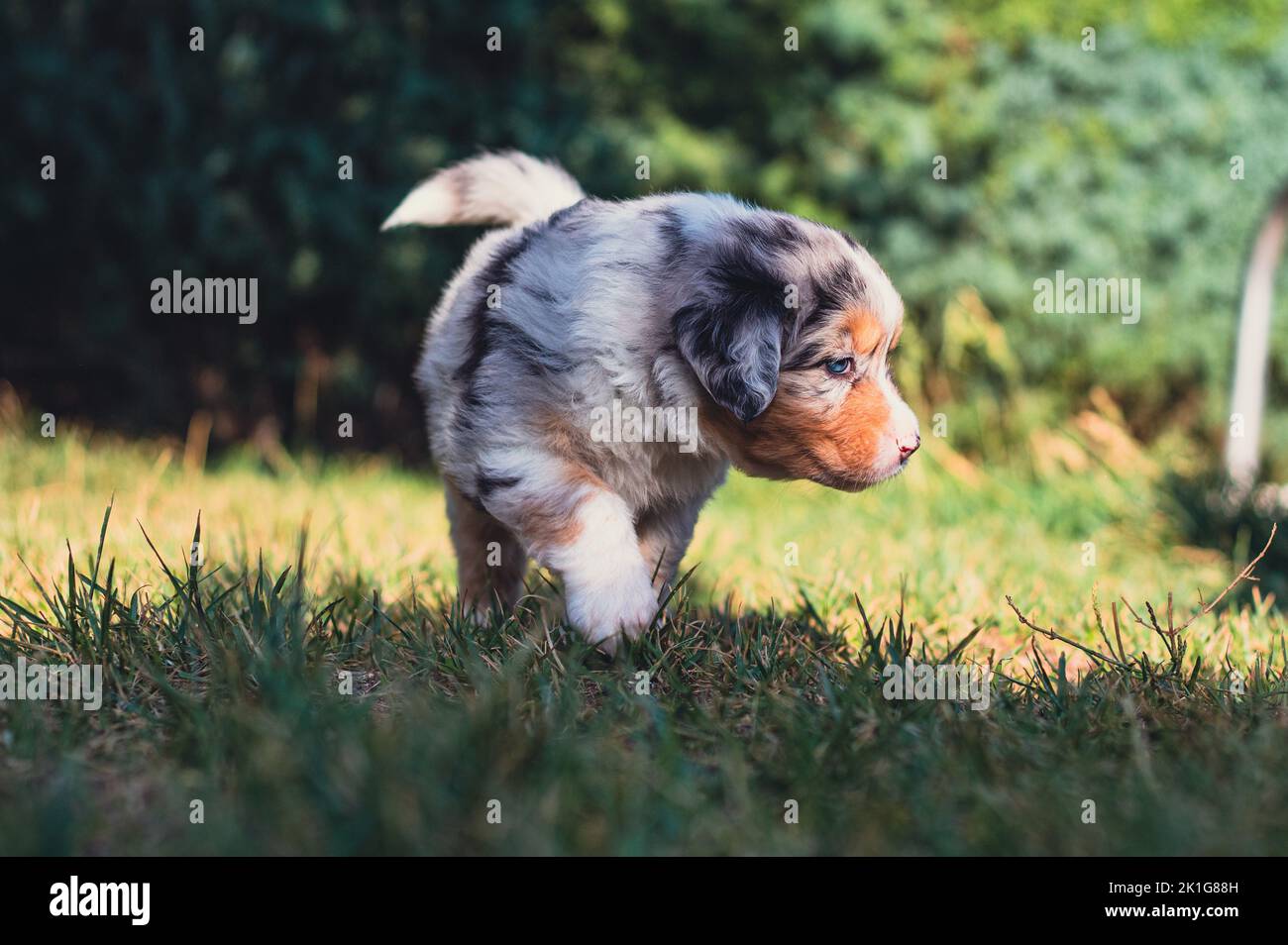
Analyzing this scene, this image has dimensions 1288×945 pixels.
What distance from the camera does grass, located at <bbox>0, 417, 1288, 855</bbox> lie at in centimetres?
178

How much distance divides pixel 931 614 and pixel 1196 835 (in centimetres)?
155

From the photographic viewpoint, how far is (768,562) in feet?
13.5

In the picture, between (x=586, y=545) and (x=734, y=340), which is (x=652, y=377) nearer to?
(x=734, y=340)

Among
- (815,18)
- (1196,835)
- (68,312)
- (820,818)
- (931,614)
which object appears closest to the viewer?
(1196,835)

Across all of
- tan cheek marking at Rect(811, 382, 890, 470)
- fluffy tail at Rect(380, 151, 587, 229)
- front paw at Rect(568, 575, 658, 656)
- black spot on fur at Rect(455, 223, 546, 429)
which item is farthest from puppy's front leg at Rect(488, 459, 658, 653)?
fluffy tail at Rect(380, 151, 587, 229)

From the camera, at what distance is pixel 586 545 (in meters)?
2.63

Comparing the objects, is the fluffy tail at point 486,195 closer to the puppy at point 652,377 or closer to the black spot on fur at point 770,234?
the puppy at point 652,377

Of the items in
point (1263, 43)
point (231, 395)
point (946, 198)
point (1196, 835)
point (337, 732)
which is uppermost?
point (1263, 43)

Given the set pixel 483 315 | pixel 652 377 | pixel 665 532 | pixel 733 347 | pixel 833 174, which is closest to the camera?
pixel 733 347

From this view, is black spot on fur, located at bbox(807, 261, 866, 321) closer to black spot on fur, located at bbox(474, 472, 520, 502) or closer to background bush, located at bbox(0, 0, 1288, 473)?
black spot on fur, located at bbox(474, 472, 520, 502)

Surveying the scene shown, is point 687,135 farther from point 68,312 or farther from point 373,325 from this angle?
point 68,312

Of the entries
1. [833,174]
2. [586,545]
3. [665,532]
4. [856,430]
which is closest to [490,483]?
[586,545]

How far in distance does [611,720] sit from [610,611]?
384mm

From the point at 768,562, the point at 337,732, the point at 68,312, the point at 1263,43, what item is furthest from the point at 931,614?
the point at 1263,43
